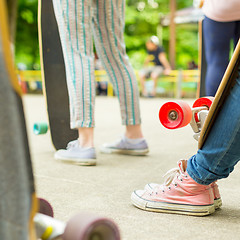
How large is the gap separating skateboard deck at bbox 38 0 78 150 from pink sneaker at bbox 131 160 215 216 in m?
0.97

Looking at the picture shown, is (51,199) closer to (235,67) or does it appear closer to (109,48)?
(235,67)

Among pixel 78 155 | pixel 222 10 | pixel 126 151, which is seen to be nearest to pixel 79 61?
pixel 78 155

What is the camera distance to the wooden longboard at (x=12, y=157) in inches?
23.3

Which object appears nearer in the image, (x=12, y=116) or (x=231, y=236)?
(x=12, y=116)

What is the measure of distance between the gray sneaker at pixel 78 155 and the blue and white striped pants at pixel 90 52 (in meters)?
0.12

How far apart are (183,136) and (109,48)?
3.37 feet

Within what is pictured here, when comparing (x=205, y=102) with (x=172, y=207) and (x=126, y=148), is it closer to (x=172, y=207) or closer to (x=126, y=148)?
(x=172, y=207)

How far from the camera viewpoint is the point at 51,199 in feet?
4.55

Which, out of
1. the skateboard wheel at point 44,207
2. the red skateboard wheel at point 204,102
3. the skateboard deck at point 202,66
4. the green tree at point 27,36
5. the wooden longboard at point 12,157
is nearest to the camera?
the wooden longboard at point 12,157

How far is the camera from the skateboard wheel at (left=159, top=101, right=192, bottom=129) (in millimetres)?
1124

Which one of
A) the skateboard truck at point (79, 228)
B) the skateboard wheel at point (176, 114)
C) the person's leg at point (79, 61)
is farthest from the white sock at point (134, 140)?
the skateboard truck at point (79, 228)

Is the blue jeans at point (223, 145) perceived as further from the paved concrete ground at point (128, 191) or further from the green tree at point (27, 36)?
the green tree at point (27, 36)

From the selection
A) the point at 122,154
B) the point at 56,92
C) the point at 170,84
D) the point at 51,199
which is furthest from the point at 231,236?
the point at 170,84

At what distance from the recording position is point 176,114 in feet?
3.76
